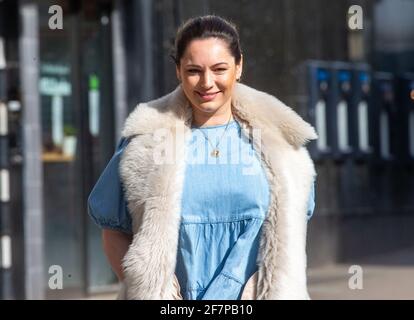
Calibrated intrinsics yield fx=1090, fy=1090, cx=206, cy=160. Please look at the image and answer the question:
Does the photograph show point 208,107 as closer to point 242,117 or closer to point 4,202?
point 242,117

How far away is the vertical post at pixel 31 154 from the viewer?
898 cm

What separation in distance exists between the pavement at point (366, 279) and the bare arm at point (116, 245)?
5594 mm

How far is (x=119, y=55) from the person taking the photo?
9664mm

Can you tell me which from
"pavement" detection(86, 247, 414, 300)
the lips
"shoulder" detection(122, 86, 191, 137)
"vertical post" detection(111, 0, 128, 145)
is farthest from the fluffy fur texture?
"vertical post" detection(111, 0, 128, 145)

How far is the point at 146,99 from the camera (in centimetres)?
972

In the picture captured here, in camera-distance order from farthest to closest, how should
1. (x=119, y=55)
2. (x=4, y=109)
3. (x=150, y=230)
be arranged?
(x=119, y=55), (x=4, y=109), (x=150, y=230)

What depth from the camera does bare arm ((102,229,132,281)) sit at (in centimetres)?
328

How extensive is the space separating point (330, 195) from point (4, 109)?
373 cm

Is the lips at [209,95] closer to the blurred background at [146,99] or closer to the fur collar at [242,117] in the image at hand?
the fur collar at [242,117]

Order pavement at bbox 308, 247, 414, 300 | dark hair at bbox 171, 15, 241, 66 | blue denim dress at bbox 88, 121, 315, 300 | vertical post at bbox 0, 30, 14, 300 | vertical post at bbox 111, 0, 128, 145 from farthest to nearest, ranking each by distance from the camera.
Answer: vertical post at bbox 111, 0, 128, 145, pavement at bbox 308, 247, 414, 300, vertical post at bbox 0, 30, 14, 300, dark hair at bbox 171, 15, 241, 66, blue denim dress at bbox 88, 121, 315, 300

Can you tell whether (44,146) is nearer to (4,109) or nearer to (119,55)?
(4,109)

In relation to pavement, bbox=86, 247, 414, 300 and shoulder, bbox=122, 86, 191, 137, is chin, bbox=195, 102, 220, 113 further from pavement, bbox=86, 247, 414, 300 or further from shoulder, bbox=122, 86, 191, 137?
pavement, bbox=86, 247, 414, 300

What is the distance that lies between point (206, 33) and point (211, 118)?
26cm
